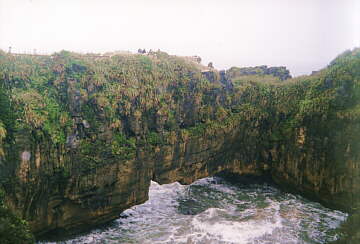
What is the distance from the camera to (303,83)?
33719mm

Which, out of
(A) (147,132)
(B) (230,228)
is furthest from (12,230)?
(B) (230,228)

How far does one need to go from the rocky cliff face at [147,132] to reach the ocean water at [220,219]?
128cm

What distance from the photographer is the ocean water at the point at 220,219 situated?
2281 cm

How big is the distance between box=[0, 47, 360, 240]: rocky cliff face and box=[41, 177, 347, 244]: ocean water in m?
1.28

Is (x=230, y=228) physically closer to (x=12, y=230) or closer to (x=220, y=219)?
(x=220, y=219)

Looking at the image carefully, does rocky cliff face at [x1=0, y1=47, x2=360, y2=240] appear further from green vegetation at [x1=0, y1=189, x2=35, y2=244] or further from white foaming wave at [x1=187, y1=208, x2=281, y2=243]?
white foaming wave at [x1=187, y1=208, x2=281, y2=243]

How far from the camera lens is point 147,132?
89.5 feet

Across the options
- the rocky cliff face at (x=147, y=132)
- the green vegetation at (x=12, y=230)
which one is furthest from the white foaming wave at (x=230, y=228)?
the green vegetation at (x=12, y=230)

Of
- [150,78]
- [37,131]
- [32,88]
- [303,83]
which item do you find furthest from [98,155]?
[303,83]

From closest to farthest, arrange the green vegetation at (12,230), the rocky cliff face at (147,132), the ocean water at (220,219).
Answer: the green vegetation at (12,230) < the rocky cliff face at (147,132) < the ocean water at (220,219)

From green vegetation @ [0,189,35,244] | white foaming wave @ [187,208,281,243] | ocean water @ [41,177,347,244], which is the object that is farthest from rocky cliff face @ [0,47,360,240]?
white foaming wave @ [187,208,281,243]

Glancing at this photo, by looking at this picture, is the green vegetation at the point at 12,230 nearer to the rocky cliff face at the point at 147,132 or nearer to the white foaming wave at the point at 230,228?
the rocky cliff face at the point at 147,132

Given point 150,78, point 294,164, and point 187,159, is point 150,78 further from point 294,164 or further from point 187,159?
point 294,164

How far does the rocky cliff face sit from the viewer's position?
21.4m
